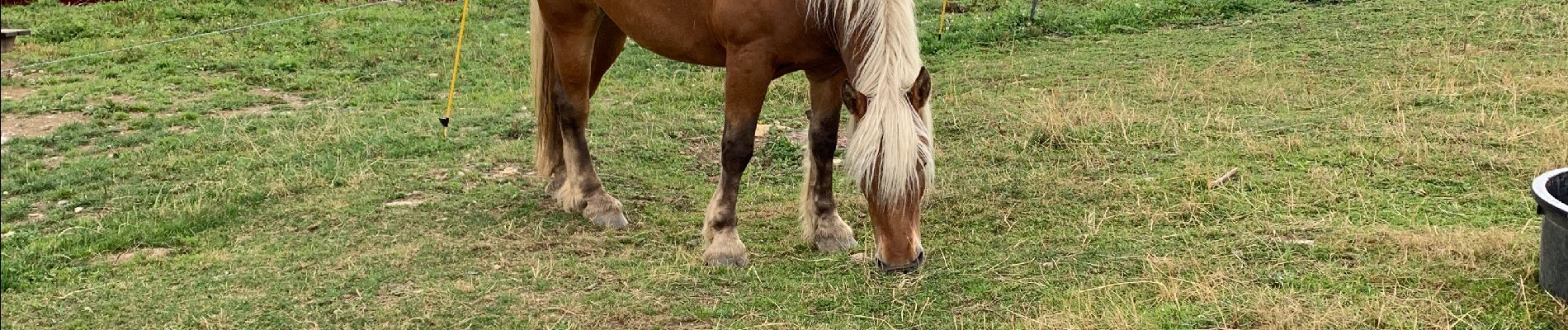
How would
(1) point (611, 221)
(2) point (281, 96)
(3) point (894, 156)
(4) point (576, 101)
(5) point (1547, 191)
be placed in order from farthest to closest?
(2) point (281, 96), (4) point (576, 101), (1) point (611, 221), (5) point (1547, 191), (3) point (894, 156)

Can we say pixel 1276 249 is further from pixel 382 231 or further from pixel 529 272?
pixel 382 231

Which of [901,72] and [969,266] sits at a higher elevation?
[901,72]

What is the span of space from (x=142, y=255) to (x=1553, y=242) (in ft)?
15.9

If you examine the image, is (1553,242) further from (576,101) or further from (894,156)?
(576,101)

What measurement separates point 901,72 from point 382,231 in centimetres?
236

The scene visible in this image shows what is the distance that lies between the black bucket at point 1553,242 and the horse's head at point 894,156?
1809 mm

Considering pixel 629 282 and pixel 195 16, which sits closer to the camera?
pixel 629 282

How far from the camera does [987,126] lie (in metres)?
6.99

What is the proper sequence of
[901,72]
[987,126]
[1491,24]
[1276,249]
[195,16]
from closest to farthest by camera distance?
[901,72], [1276,249], [987,126], [1491,24], [195,16]

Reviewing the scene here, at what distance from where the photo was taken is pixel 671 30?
5129 millimetres

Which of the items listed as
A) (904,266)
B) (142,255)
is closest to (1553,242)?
(904,266)

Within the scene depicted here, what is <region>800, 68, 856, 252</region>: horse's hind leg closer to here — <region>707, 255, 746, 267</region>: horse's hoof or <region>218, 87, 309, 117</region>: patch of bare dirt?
<region>707, 255, 746, 267</region>: horse's hoof

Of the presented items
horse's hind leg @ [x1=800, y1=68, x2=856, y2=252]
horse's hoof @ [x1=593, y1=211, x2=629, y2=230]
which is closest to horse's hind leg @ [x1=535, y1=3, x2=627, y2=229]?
horse's hoof @ [x1=593, y1=211, x2=629, y2=230]

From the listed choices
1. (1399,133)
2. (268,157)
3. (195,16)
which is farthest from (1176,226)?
(195,16)
